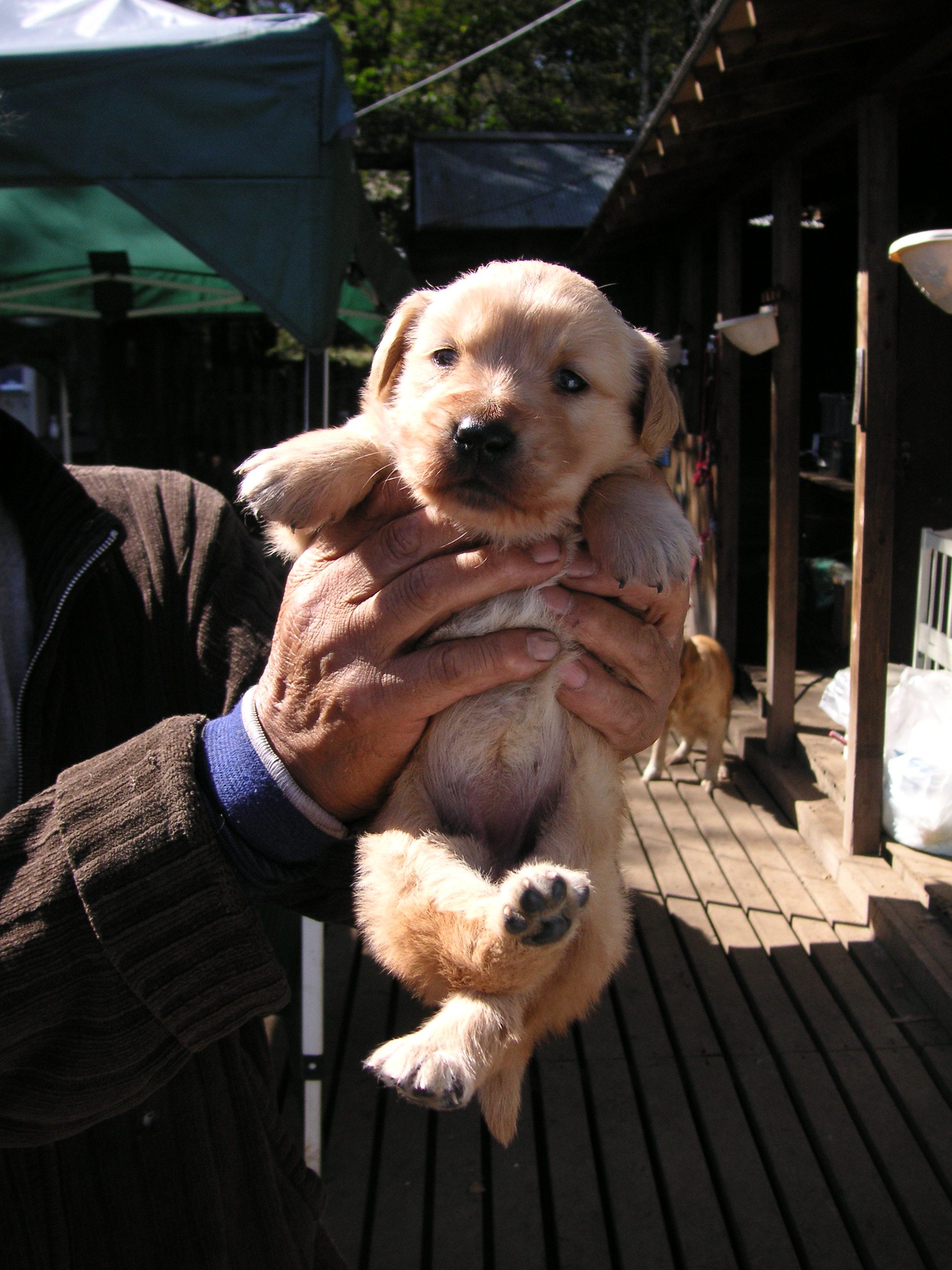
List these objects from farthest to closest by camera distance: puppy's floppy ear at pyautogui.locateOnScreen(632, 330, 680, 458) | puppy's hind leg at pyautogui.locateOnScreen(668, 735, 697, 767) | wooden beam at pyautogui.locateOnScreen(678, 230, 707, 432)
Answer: wooden beam at pyautogui.locateOnScreen(678, 230, 707, 432) → puppy's hind leg at pyautogui.locateOnScreen(668, 735, 697, 767) → puppy's floppy ear at pyautogui.locateOnScreen(632, 330, 680, 458)

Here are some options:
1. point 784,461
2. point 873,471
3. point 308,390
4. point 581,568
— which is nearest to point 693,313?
point 784,461

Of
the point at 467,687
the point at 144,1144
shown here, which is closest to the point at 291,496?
the point at 467,687

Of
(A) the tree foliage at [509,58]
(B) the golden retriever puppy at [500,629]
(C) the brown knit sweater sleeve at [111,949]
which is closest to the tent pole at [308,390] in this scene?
(B) the golden retriever puppy at [500,629]

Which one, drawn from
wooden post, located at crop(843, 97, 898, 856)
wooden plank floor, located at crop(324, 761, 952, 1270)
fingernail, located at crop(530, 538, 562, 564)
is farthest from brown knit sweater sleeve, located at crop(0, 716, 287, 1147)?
wooden post, located at crop(843, 97, 898, 856)

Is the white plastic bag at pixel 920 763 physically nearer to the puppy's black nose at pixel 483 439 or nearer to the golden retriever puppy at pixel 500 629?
the golden retriever puppy at pixel 500 629

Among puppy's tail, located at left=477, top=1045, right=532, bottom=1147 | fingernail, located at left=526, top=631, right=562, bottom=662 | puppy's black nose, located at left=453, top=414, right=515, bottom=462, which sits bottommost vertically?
puppy's tail, located at left=477, top=1045, right=532, bottom=1147

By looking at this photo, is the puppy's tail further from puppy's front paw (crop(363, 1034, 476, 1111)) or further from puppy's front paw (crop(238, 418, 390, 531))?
puppy's front paw (crop(238, 418, 390, 531))

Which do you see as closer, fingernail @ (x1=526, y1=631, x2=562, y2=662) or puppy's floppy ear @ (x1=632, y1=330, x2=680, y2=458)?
fingernail @ (x1=526, y1=631, x2=562, y2=662)
